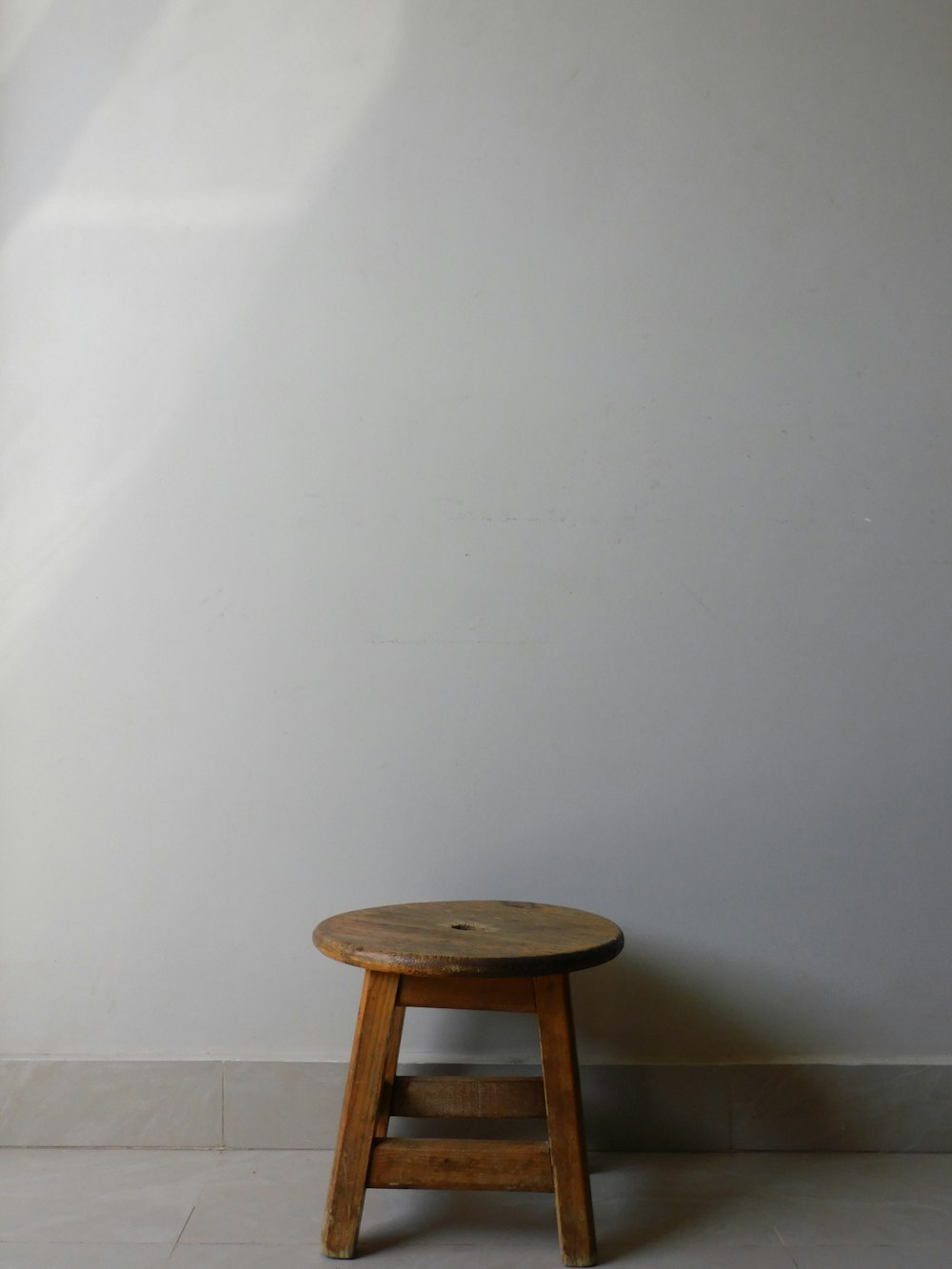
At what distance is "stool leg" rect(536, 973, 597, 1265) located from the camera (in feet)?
4.47

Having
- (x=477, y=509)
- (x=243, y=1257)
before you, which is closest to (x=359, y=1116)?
(x=243, y=1257)

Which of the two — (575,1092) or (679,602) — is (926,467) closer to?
(679,602)

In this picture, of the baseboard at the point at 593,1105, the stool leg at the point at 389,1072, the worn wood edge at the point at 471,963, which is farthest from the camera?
the baseboard at the point at 593,1105

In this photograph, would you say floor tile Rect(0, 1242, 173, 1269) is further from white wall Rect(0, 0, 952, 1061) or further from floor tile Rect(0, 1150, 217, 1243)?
white wall Rect(0, 0, 952, 1061)

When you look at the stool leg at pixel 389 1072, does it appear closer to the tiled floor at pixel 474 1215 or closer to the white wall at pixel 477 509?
the tiled floor at pixel 474 1215

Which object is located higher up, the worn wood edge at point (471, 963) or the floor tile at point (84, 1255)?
the worn wood edge at point (471, 963)

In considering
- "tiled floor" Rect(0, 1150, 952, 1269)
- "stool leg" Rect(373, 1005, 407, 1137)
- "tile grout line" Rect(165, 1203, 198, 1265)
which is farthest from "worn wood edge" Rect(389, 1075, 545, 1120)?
"tile grout line" Rect(165, 1203, 198, 1265)

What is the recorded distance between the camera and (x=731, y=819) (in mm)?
1777

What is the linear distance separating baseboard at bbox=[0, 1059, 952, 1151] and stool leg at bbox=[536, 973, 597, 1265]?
361mm

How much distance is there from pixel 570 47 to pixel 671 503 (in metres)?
0.85

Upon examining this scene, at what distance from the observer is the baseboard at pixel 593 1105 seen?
172 centimetres

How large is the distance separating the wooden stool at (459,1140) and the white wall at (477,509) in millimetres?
348

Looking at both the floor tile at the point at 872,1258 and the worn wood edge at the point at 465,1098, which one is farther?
the worn wood edge at the point at 465,1098

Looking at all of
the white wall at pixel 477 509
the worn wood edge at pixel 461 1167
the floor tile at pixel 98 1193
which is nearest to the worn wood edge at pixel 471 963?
the worn wood edge at pixel 461 1167
